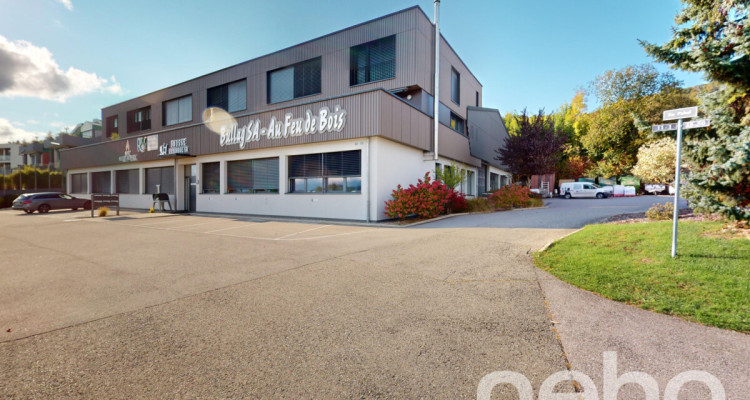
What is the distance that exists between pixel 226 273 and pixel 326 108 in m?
9.60

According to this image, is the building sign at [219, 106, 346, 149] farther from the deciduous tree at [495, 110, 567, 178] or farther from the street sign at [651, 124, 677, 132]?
the deciduous tree at [495, 110, 567, 178]

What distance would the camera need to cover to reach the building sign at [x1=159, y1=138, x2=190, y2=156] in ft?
62.3

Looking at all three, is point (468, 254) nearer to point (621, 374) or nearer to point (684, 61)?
point (621, 374)

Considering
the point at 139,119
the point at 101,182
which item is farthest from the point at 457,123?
the point at 101,182

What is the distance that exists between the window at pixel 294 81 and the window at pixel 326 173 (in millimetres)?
5732

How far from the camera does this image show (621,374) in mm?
2383

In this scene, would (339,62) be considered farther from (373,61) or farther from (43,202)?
(43,202)

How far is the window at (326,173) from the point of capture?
13.5 meters

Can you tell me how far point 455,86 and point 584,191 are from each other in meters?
20.1

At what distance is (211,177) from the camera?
18.7 m

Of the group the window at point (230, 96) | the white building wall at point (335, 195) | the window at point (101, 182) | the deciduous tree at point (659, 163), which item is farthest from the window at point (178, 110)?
the deciduous tree at point (659, 163)

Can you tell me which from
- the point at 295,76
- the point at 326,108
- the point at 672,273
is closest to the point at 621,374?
the point at 672,273

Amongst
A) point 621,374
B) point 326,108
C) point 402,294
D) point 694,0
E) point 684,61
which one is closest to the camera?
point 621,374

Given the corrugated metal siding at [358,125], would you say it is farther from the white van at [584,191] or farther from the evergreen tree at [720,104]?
the white van at [584,191]
